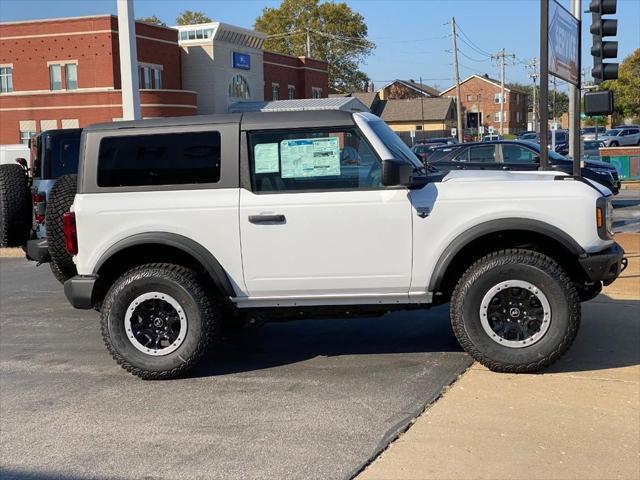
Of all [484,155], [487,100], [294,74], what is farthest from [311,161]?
[487,100]

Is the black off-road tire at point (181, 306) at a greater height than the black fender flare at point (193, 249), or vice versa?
the black fender flare at point (193, 249)

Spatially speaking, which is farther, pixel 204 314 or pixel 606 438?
pixel 204 314

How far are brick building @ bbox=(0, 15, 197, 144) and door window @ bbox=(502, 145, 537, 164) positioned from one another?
27725 mm

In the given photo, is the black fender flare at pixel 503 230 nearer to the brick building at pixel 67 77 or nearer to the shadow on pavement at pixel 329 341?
the shadow on pavement at pixel 329 341

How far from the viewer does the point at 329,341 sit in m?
6.92

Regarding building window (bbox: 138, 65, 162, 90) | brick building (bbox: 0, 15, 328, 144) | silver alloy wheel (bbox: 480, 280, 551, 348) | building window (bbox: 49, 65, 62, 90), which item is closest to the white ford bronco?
silver alloy wheel (bbox: 480, 280, 551, 348)

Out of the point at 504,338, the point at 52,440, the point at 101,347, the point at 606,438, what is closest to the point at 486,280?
the point at 504,338

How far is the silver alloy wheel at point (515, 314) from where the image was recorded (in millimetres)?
5461

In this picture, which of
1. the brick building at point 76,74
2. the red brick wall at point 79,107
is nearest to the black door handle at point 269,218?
the brick building at point 76,74

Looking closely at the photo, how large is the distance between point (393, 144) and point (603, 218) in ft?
5.57

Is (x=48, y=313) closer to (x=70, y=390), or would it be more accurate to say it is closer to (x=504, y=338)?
(x=70, y=390)

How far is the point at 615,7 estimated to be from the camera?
30.0 feet

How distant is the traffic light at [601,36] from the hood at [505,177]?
4083mm

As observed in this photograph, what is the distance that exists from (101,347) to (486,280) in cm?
364
